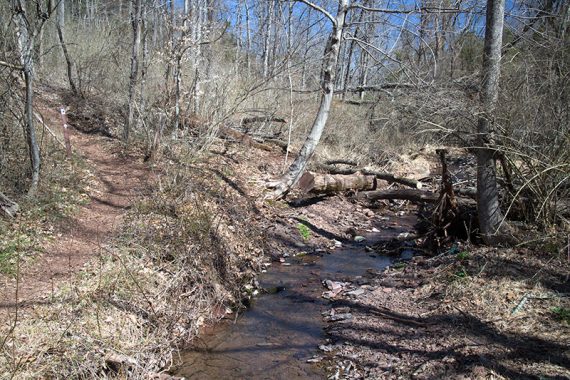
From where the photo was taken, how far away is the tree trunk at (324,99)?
10148 millimetres

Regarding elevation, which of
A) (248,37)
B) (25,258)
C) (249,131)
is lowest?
(25,258)

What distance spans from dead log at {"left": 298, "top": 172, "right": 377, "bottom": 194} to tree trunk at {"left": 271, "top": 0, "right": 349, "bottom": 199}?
1.06ft

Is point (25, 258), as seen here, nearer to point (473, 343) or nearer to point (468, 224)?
point (473, 343)

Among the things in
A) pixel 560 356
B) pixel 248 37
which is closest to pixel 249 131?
pixel 248 37

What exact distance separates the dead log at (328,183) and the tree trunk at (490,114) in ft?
16.7

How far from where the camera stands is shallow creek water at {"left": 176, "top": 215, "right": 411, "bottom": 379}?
4.66 metres

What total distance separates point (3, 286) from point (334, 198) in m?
7.68

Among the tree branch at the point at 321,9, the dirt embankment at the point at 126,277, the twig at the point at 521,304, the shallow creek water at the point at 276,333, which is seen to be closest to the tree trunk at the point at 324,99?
the tree branch at the point at 321,9

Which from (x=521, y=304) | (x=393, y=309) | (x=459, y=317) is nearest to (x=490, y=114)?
(x=521, y=304)

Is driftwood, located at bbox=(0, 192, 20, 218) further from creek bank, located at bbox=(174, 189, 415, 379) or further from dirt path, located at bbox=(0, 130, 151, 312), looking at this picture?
creek bank, located at bbox=(174, 189, 415, 379)

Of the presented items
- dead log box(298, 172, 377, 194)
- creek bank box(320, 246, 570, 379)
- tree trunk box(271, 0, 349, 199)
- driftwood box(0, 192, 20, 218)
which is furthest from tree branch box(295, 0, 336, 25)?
driftwood box(0, 192, 20, 218)

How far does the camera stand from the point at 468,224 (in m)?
7.25

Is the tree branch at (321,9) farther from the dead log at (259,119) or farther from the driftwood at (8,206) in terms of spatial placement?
the driftwood at (8,206)

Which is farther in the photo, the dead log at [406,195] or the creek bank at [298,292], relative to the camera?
the dead log at [406,195]
